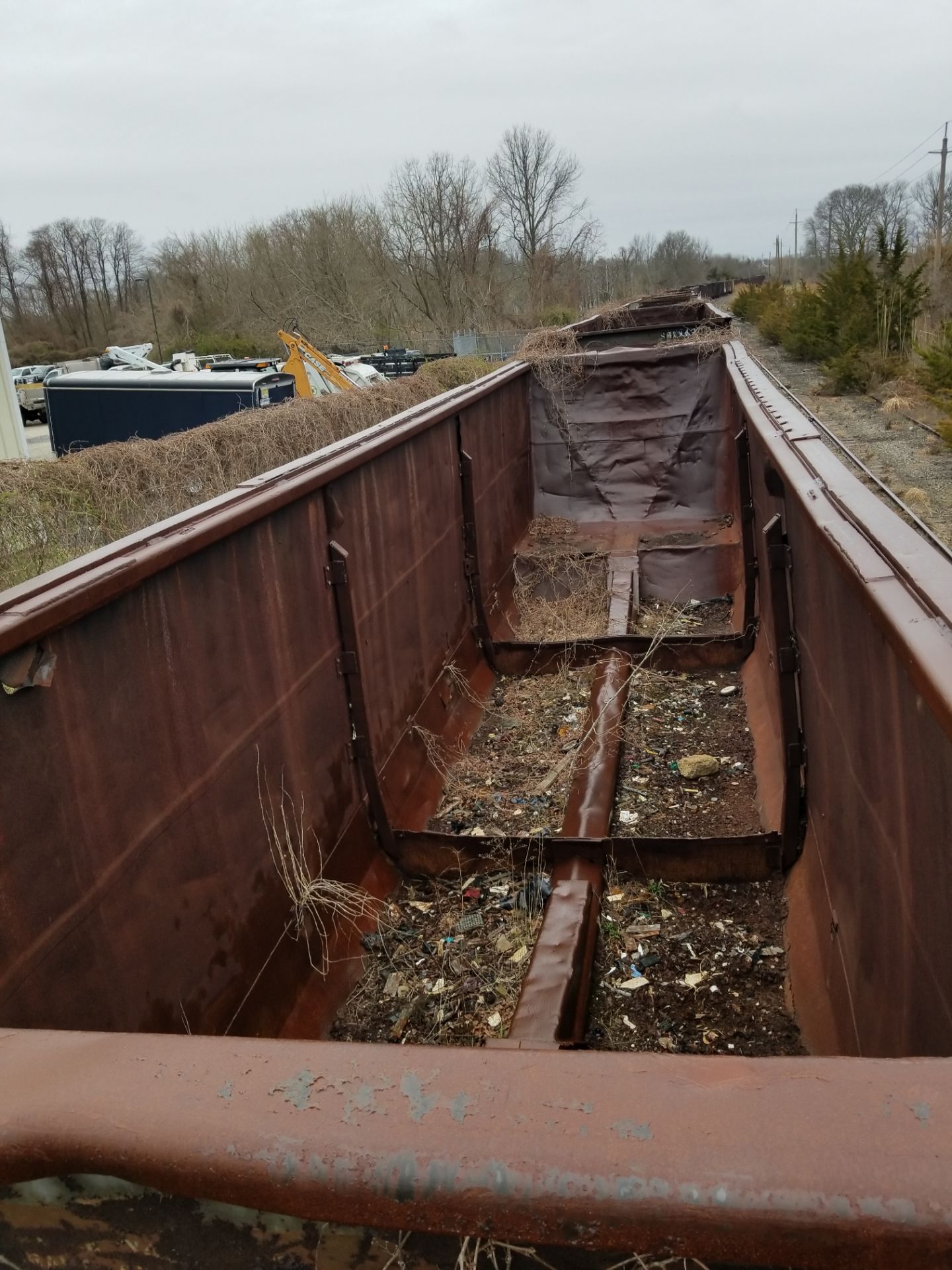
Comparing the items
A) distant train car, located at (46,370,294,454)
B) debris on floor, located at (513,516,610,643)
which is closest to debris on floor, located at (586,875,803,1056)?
→ debris on floor, located at (513,516,610,643)

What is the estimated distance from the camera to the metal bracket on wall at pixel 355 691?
3.41 m

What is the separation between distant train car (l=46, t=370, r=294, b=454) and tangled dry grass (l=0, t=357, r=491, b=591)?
213 inches

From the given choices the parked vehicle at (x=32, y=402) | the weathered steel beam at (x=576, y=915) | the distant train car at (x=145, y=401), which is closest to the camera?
the weathered steel beam at (x=576, y=915)

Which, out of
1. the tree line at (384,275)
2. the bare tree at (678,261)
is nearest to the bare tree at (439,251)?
the tree line at (384,275)

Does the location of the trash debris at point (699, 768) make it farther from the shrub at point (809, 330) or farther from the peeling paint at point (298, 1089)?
the shrub at point (809, 330)

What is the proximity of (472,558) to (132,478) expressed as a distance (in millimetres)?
5374

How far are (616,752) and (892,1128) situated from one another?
11.7 ft

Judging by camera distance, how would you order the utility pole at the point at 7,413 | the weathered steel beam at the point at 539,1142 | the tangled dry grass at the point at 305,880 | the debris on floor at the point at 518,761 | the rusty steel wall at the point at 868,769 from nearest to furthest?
the weathered steel beam at the point at 539,1142 → the rusty steel wall at the point at 868,769 → the tangled dry grass at the point at 305,880 → the debris on floor at the point at 518,761 → the utility pole at the point at 7,413

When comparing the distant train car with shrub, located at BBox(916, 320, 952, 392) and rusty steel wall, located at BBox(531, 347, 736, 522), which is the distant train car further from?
shrub, located at BBox(916, 320, 952, 392)

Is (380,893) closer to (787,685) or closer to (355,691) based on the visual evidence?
(355,691)

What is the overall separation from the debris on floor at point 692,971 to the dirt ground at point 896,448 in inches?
214

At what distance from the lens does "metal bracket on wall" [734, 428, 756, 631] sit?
17.7ft

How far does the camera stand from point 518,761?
4.72 m

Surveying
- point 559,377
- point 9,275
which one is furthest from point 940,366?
point 9,275
